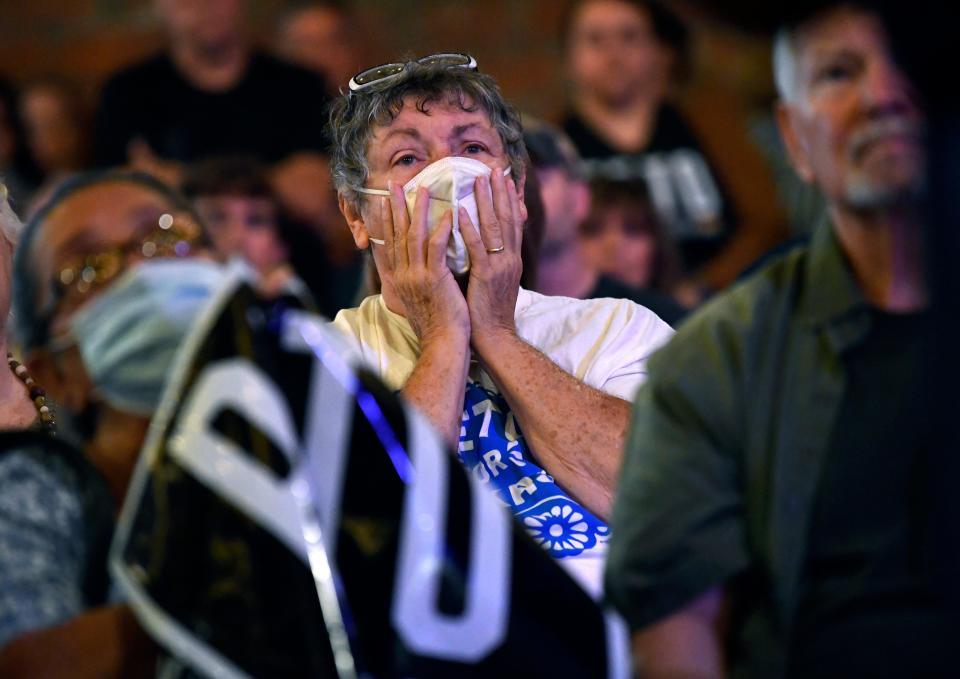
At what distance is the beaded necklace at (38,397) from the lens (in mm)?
2748

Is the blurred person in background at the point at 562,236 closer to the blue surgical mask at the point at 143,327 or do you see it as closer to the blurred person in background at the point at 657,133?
the blurred person in background at the point at 657,133

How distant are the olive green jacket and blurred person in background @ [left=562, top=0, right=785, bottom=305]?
362 centimetres

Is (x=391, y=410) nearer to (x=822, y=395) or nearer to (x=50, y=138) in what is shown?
(x=822, y=395)

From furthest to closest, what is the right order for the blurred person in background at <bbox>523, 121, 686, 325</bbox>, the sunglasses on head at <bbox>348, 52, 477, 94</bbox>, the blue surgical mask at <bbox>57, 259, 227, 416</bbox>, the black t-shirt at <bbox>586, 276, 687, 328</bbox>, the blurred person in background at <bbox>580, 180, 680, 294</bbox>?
1. the blurred person in background at <bbox>580, 180, 680, 294</bbox>
2. the blurred person in background at <bbox>523, 121, 686, 325</bbox>
3. the black t-shirt at <bbox>586, 276, 687, 328</bbox>
4. the sunglasses on head at <bbox>348, 52, 477, 94</bbox>
5. the blue surgical mask at <bbox>57, 259, 227, 416</bbox>

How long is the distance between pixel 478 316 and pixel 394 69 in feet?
1.60

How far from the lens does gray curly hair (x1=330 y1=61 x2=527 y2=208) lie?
9.67ft

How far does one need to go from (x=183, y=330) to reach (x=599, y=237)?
3.09 meters

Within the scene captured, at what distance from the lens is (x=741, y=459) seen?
212 centimetres

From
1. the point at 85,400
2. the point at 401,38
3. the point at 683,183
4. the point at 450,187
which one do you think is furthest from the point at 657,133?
the point at 85,400

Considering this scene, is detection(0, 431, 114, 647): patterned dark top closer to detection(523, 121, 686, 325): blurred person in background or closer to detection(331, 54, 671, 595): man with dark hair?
detection(331, 54, 671, 595): man with dark hair

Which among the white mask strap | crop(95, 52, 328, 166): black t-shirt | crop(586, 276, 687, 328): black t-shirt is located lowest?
crop(586, 276, 687, 328): black t-shirt

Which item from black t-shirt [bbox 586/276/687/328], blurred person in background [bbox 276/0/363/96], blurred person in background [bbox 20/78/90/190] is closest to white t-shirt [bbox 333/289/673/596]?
black t-shirt [bbox 586/276/687/328]

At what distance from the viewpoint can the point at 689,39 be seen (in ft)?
19.6

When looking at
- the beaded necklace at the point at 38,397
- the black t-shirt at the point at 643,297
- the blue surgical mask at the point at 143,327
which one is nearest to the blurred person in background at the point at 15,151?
the black t-shirt at the point at 643,297
